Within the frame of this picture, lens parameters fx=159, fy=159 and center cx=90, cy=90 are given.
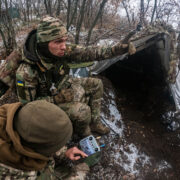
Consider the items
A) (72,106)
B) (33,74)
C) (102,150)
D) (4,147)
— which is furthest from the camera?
(102,150)

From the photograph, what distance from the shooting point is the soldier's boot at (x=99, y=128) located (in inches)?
104

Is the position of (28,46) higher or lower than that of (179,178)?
higher

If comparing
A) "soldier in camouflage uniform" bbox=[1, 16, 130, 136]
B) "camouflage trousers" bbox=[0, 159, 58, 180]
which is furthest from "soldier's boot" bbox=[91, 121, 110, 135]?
"camouflage trousers" bbox=[0, 159, 58, 180]

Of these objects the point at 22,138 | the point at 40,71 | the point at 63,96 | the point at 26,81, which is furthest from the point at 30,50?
the point at 22,138

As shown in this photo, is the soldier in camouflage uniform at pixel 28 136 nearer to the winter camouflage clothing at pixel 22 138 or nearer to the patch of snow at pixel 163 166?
the winter camouflage clothing at pixel 22 138

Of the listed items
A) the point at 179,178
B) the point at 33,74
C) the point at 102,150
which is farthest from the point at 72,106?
the point at 179,178

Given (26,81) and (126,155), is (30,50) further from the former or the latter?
(126,155)

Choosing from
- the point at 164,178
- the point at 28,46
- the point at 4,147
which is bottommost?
the point at 164,178

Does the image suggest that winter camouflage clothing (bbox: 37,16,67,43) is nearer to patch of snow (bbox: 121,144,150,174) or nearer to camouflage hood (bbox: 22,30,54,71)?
camouflage hood (bbox: 22,30,54,71)

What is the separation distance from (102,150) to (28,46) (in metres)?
1.84

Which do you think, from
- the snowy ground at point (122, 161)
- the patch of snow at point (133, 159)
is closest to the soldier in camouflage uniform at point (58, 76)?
the snowy ground at point (122, 161)

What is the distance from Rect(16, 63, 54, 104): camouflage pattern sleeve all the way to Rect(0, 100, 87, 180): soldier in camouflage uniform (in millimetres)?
882

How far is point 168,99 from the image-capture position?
3.02 metres

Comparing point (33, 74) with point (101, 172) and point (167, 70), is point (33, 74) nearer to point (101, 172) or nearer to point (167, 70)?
point (101, 172)
